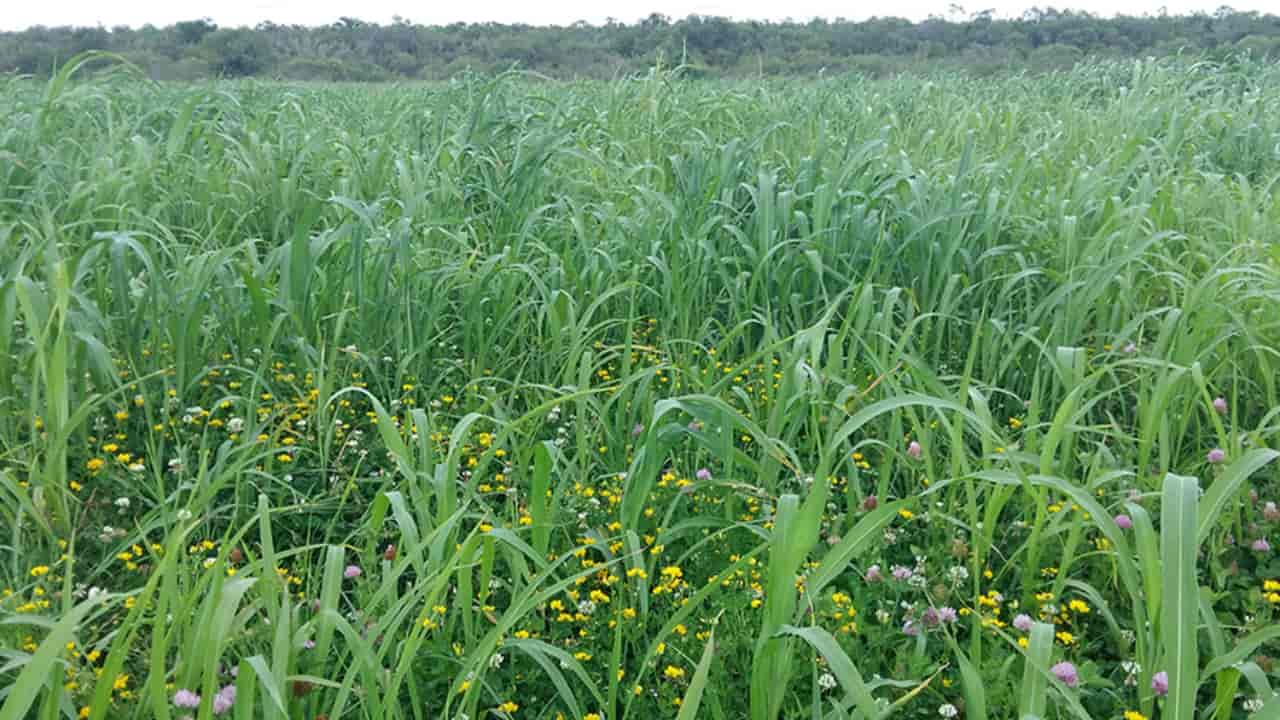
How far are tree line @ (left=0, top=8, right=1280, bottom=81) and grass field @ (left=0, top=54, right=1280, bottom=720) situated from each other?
1436 centimetres

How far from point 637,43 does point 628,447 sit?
1950cm

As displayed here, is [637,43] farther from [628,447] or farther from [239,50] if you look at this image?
[628,447]

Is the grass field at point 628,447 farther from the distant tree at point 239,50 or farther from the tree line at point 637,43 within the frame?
the distant tree at point 239,50

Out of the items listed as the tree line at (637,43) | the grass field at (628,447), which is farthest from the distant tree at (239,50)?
the grass field at (628,447)

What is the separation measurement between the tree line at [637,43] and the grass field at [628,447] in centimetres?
1436

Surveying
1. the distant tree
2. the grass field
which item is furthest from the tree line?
the grass field

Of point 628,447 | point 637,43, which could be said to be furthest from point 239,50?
point 628,447

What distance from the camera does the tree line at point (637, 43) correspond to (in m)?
18.4

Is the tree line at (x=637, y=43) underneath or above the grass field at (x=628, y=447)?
above

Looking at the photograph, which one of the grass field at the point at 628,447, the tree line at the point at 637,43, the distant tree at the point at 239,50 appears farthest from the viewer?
the distant tree at the point at 239,50

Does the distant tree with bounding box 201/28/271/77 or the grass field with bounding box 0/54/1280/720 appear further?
the distant tree with bounding box 201/28/271/77

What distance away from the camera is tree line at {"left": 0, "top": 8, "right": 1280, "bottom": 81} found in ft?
60.5

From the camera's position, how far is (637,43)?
20.6 metres

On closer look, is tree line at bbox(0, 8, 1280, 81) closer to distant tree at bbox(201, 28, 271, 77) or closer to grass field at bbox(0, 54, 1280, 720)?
distant tree at bbox(201, 28, 271, 77)
